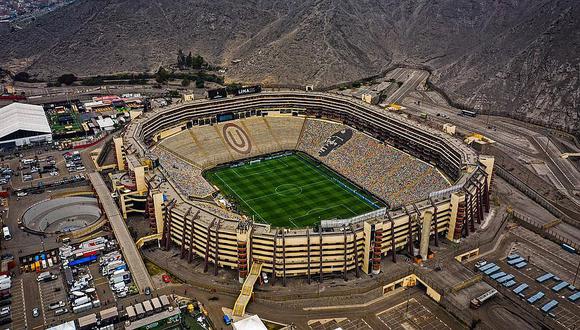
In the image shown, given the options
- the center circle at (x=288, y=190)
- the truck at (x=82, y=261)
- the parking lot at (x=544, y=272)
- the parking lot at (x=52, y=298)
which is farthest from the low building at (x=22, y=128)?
the parking lot at (x=544, y=272)

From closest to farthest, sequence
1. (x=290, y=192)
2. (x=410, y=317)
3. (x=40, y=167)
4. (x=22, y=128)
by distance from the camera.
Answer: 1. (x=410, y=317)
2. (x=290, y=192)
3. (x=40, y=167)
4. (x=22, y=128)

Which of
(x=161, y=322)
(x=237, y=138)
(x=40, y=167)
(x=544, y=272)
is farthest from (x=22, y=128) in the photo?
(x=544, y=272)

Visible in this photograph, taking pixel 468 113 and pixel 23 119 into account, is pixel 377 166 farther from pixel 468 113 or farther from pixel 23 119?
pixel 23 119

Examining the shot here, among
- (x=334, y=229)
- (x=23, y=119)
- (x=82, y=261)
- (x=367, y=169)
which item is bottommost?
(x=82, y=261)

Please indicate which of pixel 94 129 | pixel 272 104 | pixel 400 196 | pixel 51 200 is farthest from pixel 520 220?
pixel 94 129

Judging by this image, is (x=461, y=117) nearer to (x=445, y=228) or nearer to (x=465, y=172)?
(x=465, y=172)

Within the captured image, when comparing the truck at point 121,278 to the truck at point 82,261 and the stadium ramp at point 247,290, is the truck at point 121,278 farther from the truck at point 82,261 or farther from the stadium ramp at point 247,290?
the stadium ramp at point 247,290
